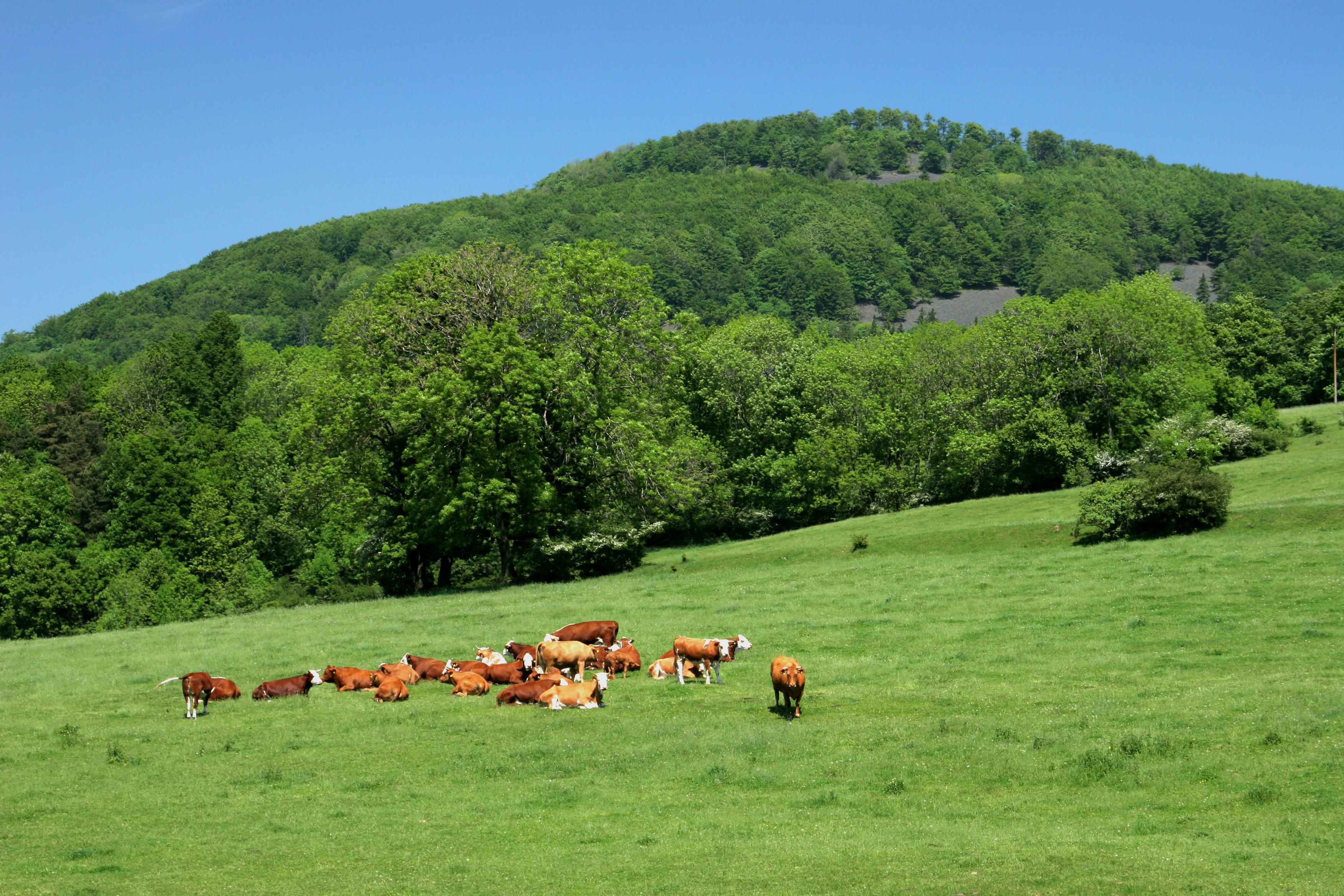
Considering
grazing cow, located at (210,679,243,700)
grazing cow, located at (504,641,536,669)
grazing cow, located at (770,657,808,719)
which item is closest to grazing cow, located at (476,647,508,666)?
grazing cow, located at (504,641,536,669)

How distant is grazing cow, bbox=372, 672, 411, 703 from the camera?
23.7 meters

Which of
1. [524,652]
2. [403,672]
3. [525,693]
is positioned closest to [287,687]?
[403,672]

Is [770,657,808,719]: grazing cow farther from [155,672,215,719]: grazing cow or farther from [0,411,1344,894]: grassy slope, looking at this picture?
[155,672,215,719]: grazing cow

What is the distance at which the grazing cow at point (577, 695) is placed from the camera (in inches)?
879

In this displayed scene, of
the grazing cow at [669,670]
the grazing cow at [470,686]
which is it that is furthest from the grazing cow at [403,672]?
the grazing cow at [669,670]

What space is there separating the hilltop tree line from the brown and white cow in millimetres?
19599

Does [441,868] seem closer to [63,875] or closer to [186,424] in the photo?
[63,875]

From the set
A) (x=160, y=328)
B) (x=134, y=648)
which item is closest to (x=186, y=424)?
(x=134, y=648)

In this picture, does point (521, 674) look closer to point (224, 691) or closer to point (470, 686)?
point (470, 686)

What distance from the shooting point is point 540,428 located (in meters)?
46.2

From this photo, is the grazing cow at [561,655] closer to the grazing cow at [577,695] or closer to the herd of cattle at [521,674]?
the herd of cattle at [521,674]

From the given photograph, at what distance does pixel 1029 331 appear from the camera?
74875 millimetres

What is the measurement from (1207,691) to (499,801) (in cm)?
1336

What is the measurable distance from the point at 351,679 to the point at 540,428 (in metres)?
22.3
